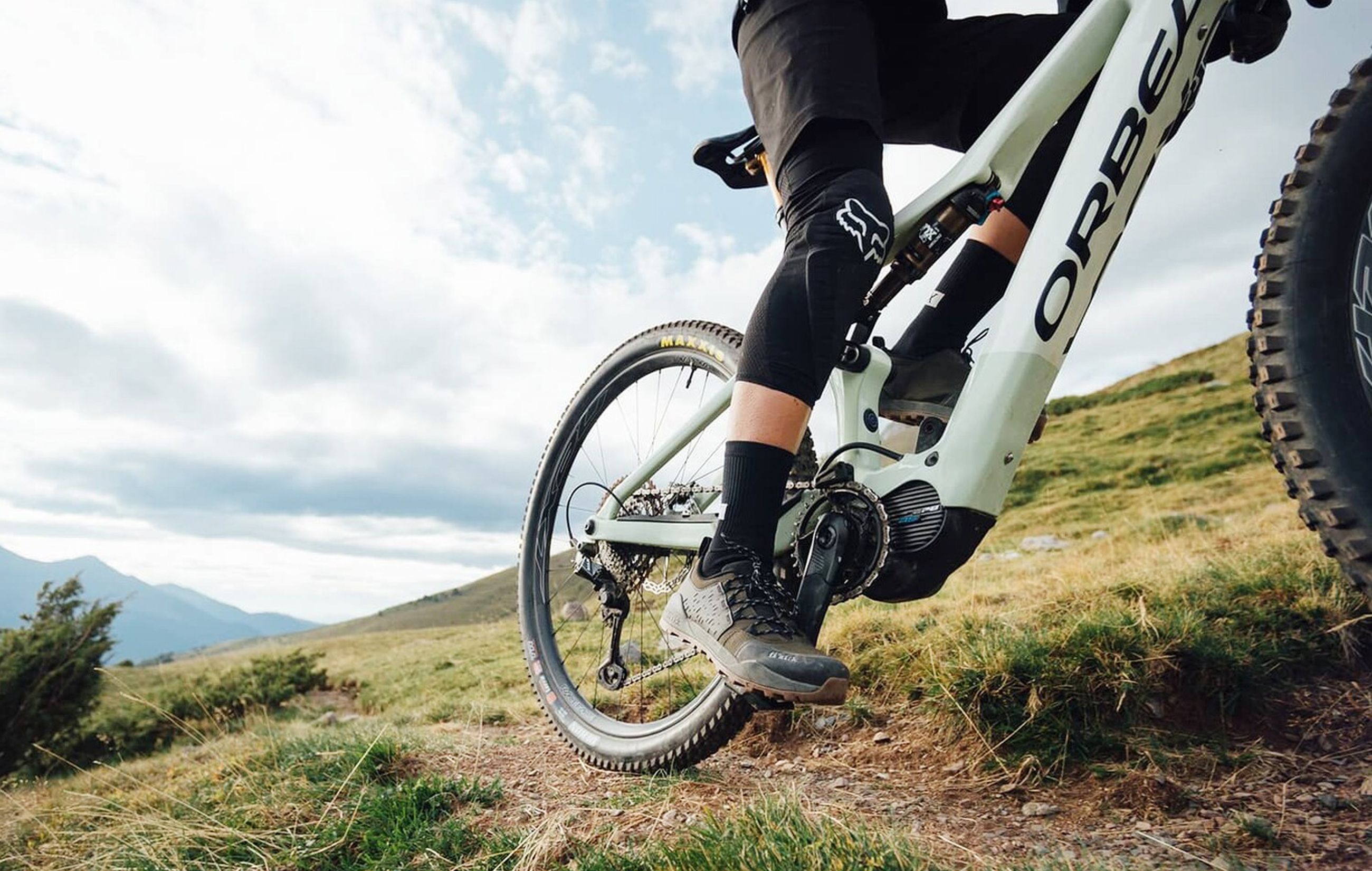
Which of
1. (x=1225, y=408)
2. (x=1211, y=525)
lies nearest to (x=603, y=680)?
(x=1211, y=525)

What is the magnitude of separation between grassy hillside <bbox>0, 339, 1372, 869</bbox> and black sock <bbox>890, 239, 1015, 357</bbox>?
0.99 metres

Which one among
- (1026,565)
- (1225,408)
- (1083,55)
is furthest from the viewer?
(1225,408)

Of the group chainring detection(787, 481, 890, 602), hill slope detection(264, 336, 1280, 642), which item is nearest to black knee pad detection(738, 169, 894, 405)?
chainring detection(787, 481, 890, 602)

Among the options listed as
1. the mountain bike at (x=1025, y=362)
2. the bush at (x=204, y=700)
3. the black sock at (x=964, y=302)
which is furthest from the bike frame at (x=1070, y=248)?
the bush at (x=204, y=700)

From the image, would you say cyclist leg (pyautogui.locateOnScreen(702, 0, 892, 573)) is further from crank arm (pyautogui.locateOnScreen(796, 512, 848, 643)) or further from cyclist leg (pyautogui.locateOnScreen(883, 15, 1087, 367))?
cyclist leg (pyautogui.locateOnScreen(883, 15, 1087, 367))

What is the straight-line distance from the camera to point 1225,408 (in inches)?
864

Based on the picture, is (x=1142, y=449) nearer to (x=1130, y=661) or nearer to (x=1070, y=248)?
(x=1130, y=661)

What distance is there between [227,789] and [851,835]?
88.0 inches

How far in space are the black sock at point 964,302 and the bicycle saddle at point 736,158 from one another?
75 centimetres

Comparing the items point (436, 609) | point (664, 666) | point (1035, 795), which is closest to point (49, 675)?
point (664, 666)

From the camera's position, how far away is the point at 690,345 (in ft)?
9.55

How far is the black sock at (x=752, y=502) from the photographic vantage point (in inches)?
76.8

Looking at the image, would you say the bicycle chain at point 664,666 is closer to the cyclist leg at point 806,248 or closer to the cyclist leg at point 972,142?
the cyclist leg at point 806,248

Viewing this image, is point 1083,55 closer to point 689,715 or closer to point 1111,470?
point 689,715
